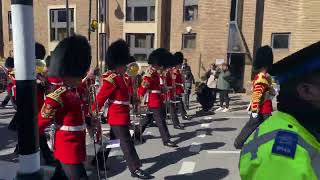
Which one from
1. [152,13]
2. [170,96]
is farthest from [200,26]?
[170,96]

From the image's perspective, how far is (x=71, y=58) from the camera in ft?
12.7

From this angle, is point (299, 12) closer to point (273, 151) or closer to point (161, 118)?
point (161, 118)

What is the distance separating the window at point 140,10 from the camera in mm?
22453

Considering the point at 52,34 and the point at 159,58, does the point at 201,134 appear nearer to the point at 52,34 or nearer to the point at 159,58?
the point at 159,58

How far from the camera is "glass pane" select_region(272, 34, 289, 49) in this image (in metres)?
18.1

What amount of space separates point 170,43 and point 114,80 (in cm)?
1682

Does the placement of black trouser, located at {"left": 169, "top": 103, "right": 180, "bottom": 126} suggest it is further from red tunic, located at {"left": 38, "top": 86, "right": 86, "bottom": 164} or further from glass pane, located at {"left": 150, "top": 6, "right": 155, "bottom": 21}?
glass pane, located at {"left": 150, "top": 6, "right": 155, "bottom": 21}

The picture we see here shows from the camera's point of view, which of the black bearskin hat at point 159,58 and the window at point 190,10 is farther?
the window at point 190,10

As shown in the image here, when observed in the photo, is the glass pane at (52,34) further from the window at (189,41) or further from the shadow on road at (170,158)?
the shadow on road at (170,158)

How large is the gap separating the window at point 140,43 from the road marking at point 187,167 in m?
16.6

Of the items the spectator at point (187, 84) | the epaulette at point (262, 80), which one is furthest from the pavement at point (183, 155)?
the spectator at point (187, 84)

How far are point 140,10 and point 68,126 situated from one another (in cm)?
1965

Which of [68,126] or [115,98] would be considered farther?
[115,98]

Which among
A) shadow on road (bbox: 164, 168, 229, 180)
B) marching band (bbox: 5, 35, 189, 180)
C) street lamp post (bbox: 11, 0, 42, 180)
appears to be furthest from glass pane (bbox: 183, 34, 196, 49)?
street lamp post (bbox: 11, 0, 42, 180)
